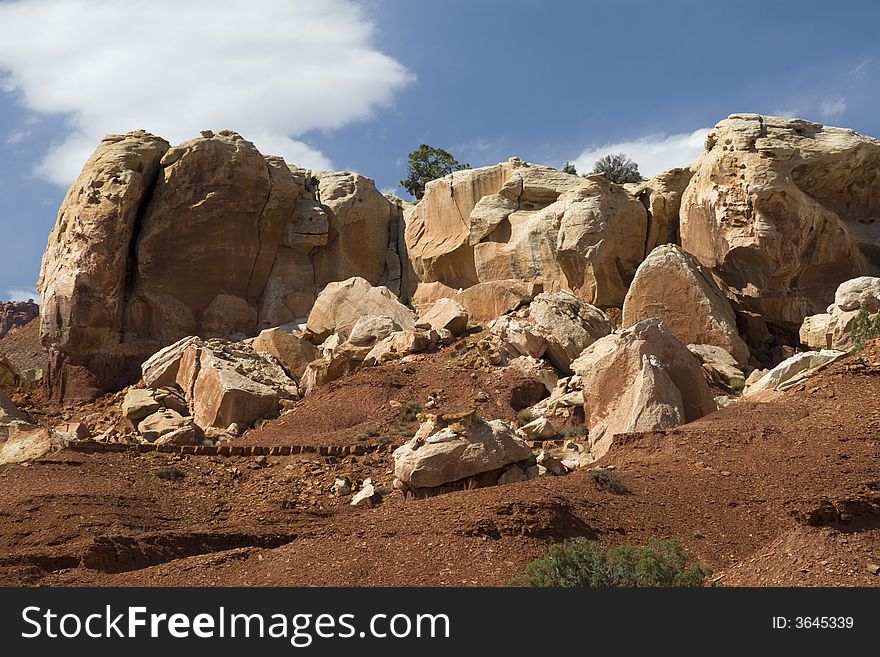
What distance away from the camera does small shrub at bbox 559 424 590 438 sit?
80.8ft

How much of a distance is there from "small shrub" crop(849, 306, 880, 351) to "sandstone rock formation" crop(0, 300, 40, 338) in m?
66.1

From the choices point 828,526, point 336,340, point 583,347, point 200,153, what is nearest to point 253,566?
point 828,526

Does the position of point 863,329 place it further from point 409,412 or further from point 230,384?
point 230,384

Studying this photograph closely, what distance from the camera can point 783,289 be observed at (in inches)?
1353

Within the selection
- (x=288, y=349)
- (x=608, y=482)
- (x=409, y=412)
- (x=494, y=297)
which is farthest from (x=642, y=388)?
(x=288, y=349)

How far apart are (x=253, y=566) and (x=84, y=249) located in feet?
78.2

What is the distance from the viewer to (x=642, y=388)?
23.0 metres

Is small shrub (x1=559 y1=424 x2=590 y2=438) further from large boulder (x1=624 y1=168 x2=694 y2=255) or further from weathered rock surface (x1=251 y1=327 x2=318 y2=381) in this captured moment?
large boulder (x1=624 y1=168 x2=694 y2=255)

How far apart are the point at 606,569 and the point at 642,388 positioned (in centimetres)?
898

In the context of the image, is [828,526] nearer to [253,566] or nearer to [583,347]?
[253,566]

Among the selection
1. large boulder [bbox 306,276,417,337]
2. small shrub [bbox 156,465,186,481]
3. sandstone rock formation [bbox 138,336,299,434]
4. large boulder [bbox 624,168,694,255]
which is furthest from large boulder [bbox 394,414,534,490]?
large boulder [bbox 624,168,694,255]

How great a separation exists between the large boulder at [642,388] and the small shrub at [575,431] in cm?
38

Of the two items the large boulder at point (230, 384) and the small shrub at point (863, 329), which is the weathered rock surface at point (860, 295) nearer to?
the small shrub at point (863, 329)

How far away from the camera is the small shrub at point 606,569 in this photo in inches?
551
